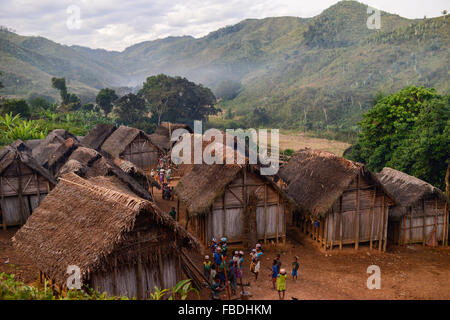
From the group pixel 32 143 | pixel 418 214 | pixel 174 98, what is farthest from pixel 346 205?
pixel 174 98

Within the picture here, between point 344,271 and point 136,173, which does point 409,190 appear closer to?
point 344,271

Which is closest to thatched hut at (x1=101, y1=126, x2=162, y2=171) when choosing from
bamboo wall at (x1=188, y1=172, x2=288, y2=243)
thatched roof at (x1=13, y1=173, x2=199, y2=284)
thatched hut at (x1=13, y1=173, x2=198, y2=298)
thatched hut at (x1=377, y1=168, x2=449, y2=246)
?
bamboo wall at (x1=188, y1=172, x2=288, y2=243)

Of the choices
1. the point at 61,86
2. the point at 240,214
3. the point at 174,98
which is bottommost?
the point at 240,214

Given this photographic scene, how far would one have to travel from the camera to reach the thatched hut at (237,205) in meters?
13.7

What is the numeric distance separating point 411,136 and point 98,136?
875 inches

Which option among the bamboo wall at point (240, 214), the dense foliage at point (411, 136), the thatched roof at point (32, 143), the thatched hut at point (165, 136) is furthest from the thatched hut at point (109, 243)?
the thatched hut at point (165, 136)

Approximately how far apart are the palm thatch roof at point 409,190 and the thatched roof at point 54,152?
55.2ft

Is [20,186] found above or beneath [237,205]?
above

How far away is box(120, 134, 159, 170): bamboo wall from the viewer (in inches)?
1108

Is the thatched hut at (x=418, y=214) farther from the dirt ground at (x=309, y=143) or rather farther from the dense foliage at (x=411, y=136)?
the dirt ground at (x=309, y=143)

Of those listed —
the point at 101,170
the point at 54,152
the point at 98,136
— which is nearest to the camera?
the point at 101,170

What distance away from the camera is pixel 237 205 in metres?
14.1
